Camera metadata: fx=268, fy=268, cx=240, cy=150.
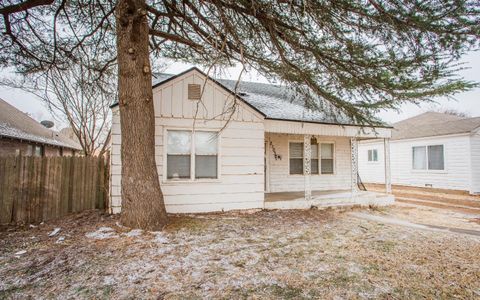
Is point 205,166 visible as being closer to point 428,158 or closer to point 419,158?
point 428,158

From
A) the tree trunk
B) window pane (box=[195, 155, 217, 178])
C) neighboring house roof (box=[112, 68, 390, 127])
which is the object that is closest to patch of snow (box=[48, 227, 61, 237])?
the tree trunk

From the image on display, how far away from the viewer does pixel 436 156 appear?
1445 centimetres

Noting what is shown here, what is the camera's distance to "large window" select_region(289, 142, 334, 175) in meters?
10.9

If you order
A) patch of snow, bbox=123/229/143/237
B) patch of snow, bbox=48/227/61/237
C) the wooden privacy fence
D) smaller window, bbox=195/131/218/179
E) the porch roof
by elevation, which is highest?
the porch roof

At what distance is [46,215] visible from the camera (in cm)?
623

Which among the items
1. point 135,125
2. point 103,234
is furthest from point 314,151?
point 103,234

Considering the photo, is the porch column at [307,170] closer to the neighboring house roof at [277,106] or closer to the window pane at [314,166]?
the neighboring house roof at [277,106]

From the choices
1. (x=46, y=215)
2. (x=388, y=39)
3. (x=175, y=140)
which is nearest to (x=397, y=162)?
(x=388, y=39)

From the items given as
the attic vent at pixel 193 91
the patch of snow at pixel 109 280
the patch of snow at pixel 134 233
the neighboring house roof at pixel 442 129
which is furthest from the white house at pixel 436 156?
the patch of snow at pixel 109 280

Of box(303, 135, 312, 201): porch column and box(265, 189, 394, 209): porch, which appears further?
box(303, 135, 312, 201): porch column

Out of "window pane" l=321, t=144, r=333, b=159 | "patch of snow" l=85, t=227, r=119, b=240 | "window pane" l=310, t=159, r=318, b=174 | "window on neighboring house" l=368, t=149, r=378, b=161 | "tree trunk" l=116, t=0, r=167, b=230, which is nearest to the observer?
"patch of snow" l=85, t=227, r=119, b=240

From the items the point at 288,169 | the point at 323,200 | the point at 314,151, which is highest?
the point at 314,151

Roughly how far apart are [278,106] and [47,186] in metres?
7.29

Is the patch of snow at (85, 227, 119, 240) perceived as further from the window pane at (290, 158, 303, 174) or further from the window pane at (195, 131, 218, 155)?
the window pane at (290, 158, 303, 174)
